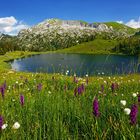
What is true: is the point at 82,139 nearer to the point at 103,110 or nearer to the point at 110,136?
the point at 110,136

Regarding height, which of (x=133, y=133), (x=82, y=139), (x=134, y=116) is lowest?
(x=82, y=139)

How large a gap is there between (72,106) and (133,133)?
Answer: 90.4 inches

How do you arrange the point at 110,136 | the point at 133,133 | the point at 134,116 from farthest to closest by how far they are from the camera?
the point at 110,136 < the point at 133,133 < the point at 134,116

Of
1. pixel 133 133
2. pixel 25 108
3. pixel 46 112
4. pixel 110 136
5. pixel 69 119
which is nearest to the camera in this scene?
pixel 133 133

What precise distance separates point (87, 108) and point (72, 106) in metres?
0.33

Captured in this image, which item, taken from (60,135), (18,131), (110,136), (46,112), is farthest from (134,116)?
(46,112)

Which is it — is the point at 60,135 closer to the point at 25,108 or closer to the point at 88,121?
the point at 88,121

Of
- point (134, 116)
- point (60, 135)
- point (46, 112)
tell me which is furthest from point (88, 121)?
point (134, 116)

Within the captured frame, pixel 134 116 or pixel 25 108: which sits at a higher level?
pixel 134 116

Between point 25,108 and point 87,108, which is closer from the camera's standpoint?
point 87,108

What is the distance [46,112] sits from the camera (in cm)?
618

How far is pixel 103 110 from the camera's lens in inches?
232

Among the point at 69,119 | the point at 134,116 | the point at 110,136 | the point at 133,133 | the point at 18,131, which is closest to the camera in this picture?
the point at 134,116

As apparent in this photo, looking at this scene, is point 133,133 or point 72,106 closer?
point 133,133
